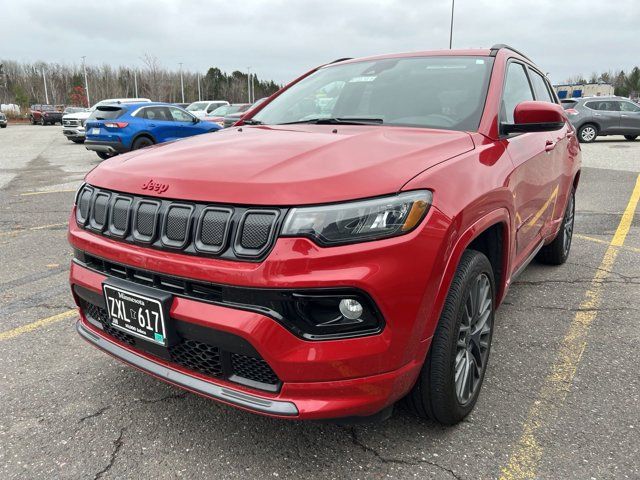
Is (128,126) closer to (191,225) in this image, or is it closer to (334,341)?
(191,225)

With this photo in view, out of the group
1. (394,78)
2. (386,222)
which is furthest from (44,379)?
(394,78)

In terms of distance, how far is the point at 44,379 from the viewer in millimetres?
2754

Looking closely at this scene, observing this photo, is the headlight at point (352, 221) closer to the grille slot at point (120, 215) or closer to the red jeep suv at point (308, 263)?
the red jeep suv at point (308, 263)

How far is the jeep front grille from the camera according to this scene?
1.76 metres

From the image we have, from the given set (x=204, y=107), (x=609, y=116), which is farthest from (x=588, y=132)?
(x=204, y=107)

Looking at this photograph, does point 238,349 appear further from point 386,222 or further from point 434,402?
point 434,402

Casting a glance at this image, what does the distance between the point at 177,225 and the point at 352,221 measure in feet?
2.13

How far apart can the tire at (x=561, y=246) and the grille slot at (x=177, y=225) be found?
354 cm

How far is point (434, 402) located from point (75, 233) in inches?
68.4

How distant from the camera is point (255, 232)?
1760 mm

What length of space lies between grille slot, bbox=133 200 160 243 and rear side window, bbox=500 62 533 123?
1.89 metres

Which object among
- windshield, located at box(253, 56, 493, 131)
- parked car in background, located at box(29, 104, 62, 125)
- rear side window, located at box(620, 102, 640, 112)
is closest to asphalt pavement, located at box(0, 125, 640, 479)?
windshield, located at box(253, 56, 493, 131)

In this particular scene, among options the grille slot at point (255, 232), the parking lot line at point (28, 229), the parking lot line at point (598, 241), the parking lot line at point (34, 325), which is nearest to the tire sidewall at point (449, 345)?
the grille slot at point (255, 232)

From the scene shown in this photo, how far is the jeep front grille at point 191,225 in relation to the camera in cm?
176
